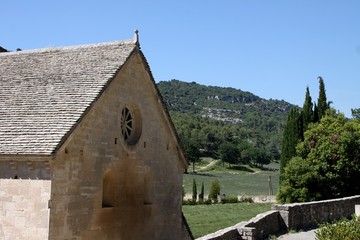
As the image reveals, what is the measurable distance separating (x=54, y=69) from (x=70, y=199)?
4.78 meters

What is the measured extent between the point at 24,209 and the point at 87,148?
2.37 metres

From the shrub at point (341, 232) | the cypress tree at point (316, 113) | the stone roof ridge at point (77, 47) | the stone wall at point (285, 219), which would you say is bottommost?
the stone wall at point (285, 219)

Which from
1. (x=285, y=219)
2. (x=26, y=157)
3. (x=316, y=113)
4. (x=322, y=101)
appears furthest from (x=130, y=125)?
(x=322, y=101)

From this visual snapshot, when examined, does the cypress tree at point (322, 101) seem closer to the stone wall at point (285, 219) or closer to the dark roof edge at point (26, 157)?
the stone wall at point (285, 219)

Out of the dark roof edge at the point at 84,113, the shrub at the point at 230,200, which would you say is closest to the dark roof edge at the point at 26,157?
the dark roof edge at the point at 84,113

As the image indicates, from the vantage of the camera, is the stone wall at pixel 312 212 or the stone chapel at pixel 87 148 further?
the stone wall at pixel 312 212

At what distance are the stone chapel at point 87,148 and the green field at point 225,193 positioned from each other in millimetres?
12931

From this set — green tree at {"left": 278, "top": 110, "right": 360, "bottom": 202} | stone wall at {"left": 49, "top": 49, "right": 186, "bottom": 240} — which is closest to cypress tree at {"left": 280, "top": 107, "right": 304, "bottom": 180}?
green tree at {"left": 278, "top": 110, "right": 360, "bottom": 202}

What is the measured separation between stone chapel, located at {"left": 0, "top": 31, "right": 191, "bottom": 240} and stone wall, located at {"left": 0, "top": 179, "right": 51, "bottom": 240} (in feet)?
0.08

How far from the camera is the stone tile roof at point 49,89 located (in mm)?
12969

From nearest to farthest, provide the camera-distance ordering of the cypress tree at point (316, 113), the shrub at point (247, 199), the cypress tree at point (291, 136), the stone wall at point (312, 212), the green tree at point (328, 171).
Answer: the stone wall at point (312, 212), the green tree at point (328, 171), the cypress tree at point (291, 136), the cypress tree at point (316, 113), the shrub at point (247, 199)

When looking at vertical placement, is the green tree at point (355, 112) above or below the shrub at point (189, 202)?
above

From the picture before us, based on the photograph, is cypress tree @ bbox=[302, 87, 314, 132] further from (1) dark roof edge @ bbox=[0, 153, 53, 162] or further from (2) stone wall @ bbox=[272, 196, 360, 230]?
(1) dark roof edge @ bbox=[0, 153, 53, 162]

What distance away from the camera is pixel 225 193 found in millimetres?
74250
